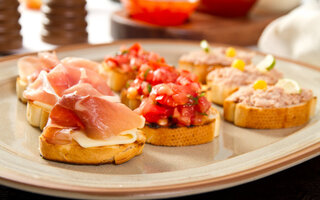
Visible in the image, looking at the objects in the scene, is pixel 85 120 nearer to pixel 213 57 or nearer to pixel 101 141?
pixel 101 141

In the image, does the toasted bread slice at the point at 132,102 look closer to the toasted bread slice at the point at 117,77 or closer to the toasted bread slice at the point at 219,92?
the toasted bread slice at the point at 117,77

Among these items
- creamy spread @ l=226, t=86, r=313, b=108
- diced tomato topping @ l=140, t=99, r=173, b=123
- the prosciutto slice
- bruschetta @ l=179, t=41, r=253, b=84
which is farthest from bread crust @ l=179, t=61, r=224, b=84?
the prosciutto slice

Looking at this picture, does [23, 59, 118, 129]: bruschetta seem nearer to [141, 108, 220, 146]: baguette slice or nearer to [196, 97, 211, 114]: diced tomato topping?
[141, 108, 220, 146]: baguette slice

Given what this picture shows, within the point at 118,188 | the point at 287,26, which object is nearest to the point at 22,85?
the point at 118,188

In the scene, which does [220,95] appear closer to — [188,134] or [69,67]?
[188,134]

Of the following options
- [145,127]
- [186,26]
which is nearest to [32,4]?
[186,26]

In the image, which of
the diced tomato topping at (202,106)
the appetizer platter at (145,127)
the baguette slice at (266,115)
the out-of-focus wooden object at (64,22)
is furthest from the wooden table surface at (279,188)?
the out-of-focus wooden object at (64,22)
